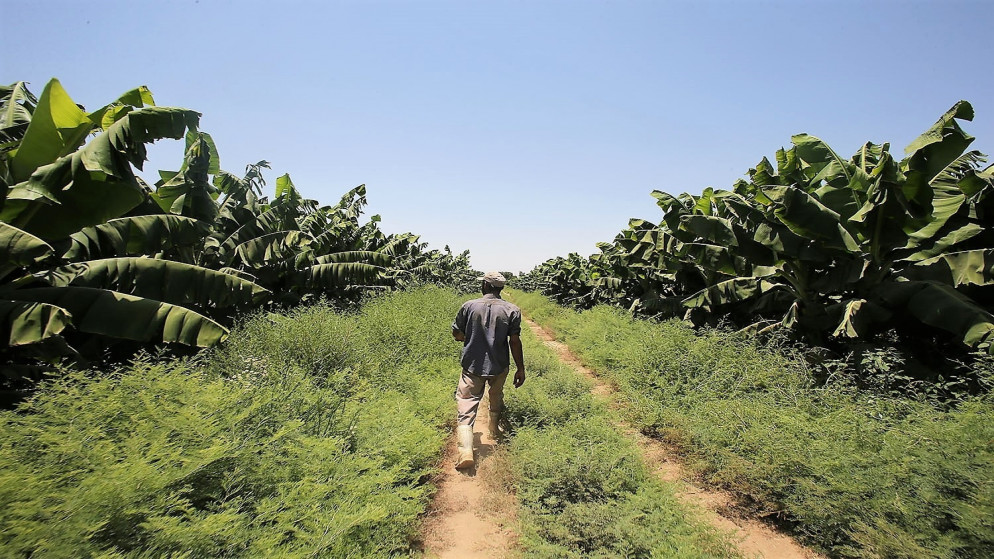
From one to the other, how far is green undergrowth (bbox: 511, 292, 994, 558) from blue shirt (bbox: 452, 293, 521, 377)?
7.50 ft

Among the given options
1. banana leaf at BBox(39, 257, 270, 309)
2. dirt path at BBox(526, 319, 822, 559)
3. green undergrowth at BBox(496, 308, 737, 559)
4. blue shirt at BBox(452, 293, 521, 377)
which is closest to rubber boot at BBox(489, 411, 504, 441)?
green undergrowth at BBox(496, 308, 737, 559)

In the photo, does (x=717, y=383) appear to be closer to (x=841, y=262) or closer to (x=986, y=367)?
(x=986, y=367)

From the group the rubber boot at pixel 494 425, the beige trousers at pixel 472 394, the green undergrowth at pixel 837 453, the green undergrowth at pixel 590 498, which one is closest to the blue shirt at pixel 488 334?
the beige trousers at pixel 472 394

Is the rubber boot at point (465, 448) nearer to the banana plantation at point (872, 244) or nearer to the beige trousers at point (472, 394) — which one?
the beige trousers at point (472, 394)

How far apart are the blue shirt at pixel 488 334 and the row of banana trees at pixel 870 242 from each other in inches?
189

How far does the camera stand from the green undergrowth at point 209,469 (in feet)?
7.63

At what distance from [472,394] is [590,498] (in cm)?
200

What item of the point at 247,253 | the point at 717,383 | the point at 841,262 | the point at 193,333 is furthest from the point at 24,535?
the point at 841,262

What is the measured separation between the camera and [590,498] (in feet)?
12.7

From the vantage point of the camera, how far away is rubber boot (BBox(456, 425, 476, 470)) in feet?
15.7

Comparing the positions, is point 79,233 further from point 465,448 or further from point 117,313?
point 465,448

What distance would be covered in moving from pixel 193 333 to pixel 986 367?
9467mm

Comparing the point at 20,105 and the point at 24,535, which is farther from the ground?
the point at 20,105

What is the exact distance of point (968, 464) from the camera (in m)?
3.14
